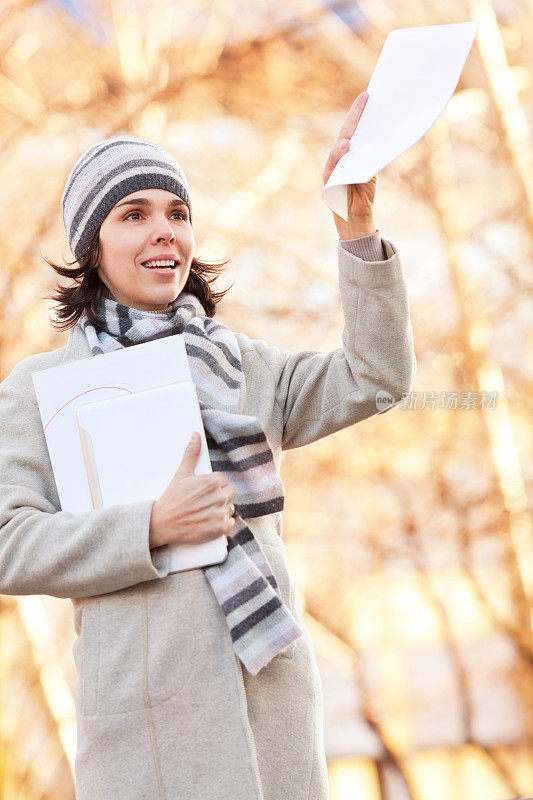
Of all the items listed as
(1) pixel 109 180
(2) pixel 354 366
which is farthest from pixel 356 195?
(1) pixel 109 180

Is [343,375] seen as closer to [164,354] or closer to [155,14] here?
[164,354]

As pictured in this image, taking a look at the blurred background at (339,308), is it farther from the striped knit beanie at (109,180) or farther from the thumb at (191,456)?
the thumb at (191,456)

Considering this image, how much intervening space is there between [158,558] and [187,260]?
0.40m

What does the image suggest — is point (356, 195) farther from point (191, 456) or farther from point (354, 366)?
point (191, 456)

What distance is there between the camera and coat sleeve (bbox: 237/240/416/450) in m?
1.04

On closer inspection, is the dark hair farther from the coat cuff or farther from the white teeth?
the coat cuff

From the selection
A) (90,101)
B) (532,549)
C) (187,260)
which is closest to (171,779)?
(187,260)

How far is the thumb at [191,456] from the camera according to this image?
991 millimetres

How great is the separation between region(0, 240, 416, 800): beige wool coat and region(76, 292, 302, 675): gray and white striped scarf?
0.03m

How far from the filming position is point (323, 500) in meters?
2.22

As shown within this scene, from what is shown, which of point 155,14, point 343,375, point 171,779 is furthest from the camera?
point 155,14

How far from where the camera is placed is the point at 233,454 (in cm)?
104

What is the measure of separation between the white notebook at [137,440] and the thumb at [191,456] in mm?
11

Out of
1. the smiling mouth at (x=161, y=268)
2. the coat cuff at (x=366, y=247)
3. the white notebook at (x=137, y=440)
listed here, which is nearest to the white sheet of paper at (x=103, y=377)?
the white notebook at (x=137, y=440)
